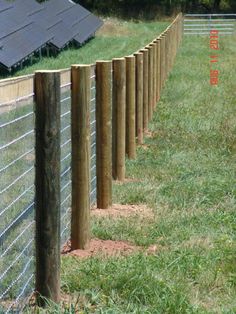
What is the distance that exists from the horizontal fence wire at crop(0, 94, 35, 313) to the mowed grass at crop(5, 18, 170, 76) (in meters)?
19.5

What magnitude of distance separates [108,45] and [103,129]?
30.4 m

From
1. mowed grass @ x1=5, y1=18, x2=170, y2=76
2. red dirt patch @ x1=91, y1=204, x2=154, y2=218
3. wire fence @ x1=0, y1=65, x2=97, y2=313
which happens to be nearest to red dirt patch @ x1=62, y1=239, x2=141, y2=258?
wire fence @ x1=0, y1=65, x2=97, y2=313

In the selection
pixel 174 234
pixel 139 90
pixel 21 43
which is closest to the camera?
pixel 174 234

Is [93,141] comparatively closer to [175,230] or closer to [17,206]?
[175,230]

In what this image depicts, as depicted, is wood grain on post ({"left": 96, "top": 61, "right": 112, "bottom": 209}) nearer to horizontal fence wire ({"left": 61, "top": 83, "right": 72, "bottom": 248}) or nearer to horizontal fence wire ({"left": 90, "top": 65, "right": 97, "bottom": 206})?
horizontal fence wire ({"left": 90, "top": 65, "right": 97, "bottom": 206})

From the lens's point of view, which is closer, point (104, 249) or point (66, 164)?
point (104, 249)

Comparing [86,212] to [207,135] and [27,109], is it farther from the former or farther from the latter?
[207,135]

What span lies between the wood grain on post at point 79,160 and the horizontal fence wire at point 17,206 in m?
0.59

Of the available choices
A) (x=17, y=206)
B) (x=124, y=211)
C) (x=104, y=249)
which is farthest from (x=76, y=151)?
(x=124, y=211)

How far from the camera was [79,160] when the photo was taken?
20.3 ft

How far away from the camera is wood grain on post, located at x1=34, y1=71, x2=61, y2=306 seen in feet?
16.0

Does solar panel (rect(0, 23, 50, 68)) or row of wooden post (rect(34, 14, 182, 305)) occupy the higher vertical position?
row of wooden post (rect(34, 14, 182, 305))

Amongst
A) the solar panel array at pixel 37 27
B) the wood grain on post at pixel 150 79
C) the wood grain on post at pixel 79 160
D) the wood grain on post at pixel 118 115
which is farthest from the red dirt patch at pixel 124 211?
the solar panel array at pixel 37 27

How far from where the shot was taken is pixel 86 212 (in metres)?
6.19
